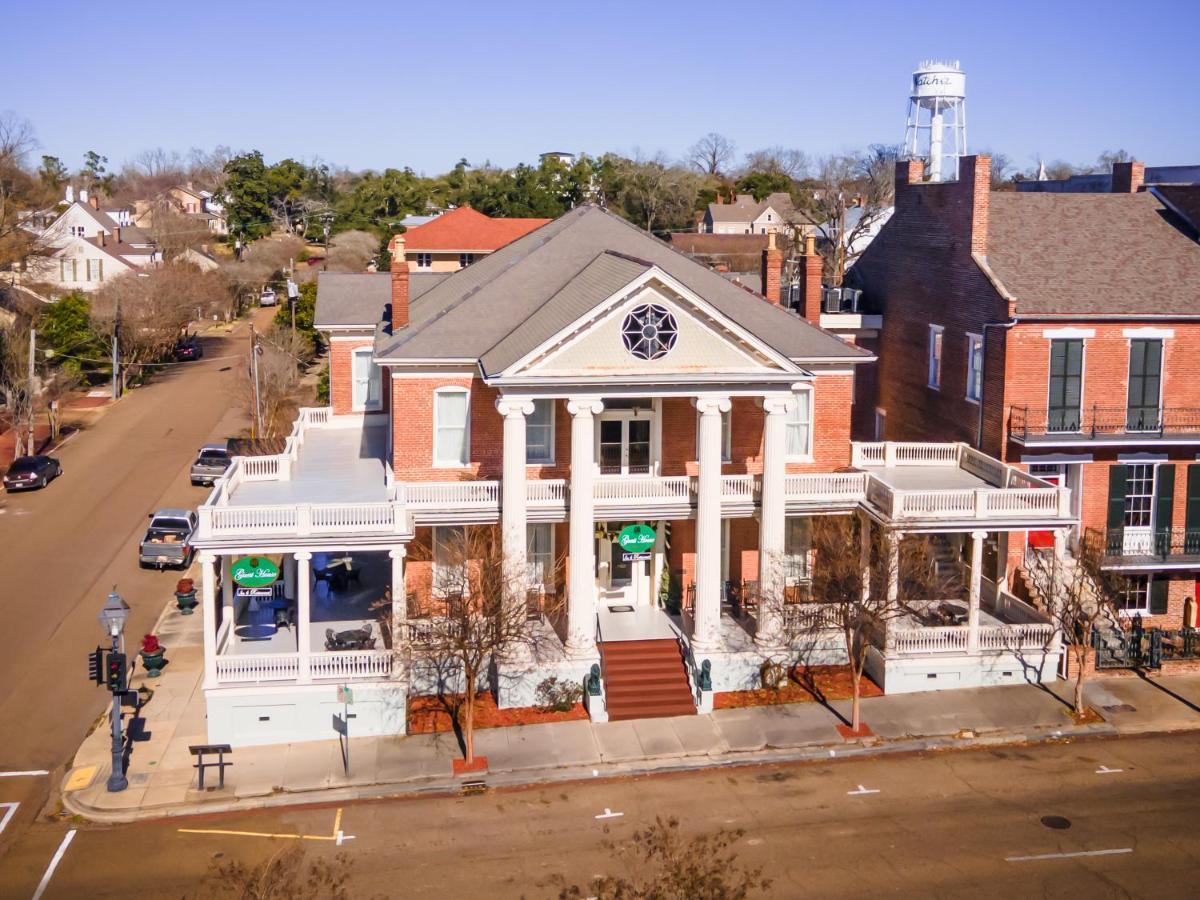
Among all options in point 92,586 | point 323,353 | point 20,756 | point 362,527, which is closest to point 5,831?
point 20,756

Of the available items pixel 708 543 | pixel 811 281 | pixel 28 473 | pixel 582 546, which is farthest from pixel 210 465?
pixel 708 543

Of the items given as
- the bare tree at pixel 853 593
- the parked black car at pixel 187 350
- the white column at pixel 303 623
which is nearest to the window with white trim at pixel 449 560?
the white column at pixel 303 623

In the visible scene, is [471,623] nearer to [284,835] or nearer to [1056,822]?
[284,835]

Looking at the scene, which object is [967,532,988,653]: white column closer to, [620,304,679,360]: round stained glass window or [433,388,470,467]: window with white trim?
[620,304,679,360]: round stained glass window

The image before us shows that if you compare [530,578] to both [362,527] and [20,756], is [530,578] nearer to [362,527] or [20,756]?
[362,527]

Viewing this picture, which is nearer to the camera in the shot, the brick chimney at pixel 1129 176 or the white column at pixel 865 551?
the white column at pixel 865 551

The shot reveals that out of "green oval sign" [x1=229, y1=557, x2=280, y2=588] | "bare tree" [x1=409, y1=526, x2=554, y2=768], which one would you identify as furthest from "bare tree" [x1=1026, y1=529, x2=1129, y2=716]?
"green oval sign" [x1=229, y1=557, x2=280, y2=588]

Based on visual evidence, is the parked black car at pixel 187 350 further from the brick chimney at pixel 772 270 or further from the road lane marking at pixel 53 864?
the road lane marking at pixel 53 864
